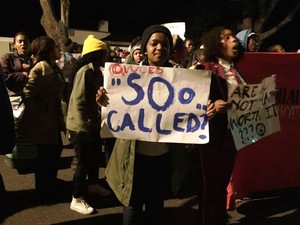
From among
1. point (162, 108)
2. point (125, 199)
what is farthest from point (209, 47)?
point (125, 199)

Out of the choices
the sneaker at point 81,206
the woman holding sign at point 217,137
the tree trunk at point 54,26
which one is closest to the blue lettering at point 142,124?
the woman holding sign at point 217,137

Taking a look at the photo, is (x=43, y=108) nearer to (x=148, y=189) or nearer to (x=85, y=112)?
(x=85, y=112)

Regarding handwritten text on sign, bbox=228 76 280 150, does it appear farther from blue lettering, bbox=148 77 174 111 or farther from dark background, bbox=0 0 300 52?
dark background, bbox=0 0 300 52

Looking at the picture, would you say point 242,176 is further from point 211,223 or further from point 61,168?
point 61,168

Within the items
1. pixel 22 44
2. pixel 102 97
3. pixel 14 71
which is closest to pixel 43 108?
pixel 14 71

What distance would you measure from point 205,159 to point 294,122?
1546 millimetres

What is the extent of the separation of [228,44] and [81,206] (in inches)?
84.2

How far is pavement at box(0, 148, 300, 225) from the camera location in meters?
3.95

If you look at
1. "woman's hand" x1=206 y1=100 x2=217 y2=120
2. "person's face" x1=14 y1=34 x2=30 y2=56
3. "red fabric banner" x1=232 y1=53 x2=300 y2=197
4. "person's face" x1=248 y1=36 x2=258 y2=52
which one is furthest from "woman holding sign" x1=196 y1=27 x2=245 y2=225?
"person's face" x1=14 y1=34 x2=30 y2=56

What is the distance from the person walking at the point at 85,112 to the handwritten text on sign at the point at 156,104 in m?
1.23

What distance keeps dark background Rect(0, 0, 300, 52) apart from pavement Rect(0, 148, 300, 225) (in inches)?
631

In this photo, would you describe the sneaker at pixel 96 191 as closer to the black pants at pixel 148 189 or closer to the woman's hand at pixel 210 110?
the black pants at pixel 148 189

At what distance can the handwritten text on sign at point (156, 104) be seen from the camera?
261cm

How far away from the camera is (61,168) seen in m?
5.71
